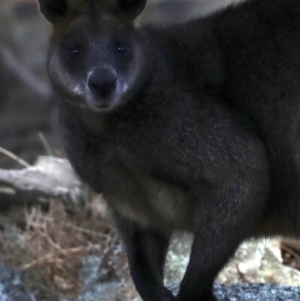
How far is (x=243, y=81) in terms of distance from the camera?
15.5ft

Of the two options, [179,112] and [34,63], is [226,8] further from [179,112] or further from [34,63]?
[34,63]

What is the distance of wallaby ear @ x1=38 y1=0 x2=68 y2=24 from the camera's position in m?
4.68

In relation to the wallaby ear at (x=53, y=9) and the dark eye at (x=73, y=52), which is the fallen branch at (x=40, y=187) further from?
the dark eye at (x=73, y=52)

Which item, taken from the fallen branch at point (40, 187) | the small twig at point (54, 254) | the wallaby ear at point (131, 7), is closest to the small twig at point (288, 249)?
the small twig at point (54, 254)

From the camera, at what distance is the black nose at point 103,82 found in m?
4.32

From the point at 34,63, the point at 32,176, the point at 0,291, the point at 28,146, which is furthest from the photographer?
the point at 34,63

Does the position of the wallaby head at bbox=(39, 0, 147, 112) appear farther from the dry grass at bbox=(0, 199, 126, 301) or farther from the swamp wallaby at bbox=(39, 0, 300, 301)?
the dry grass at bbox=(0, 199, 126, 301)

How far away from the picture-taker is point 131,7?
15.5 ft

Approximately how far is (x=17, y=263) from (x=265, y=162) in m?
3.16

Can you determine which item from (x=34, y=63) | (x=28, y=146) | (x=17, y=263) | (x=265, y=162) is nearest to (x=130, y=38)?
(x=265, y=162)

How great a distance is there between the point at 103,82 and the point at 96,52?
0.69 feet

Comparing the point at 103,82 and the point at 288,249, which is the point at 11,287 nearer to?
the point at 103,82

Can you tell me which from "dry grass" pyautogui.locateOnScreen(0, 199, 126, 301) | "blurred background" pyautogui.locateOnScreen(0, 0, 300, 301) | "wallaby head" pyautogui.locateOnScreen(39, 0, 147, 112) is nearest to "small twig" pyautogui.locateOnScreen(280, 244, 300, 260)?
"blurred background" pyautogui.locateOnScreen(0, 0, 300, 301)

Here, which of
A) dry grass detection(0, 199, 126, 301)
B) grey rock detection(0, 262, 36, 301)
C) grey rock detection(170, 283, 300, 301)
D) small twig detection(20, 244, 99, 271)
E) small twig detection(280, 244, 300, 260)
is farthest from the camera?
small twig detection(280, 244, 300, 260)
